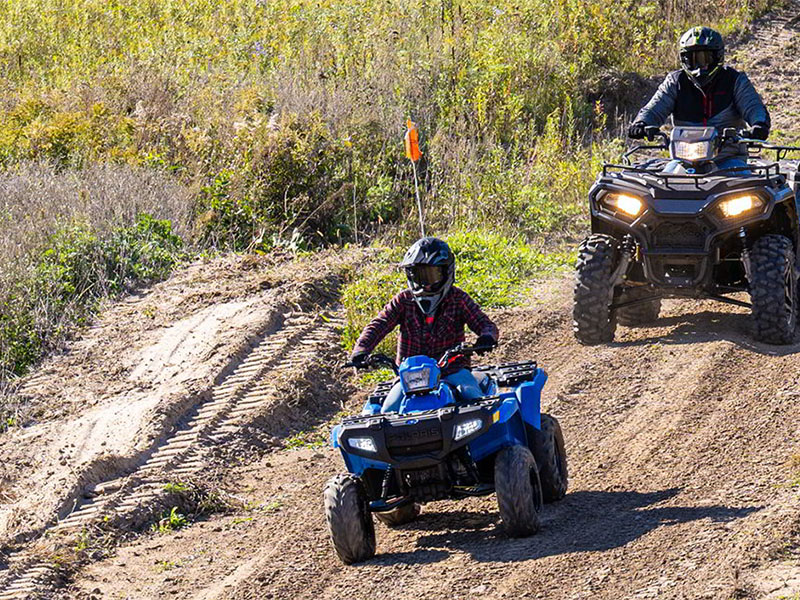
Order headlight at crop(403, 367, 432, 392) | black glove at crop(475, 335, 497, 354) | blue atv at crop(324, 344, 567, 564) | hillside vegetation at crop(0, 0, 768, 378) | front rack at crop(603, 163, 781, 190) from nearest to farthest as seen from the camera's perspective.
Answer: blue atv at crop(324, 344, 567, 564) → headlight at crop(403, 367, 432, 392) → black glove at crop(475, 335, 497, 354) → front rack at crop(603, 163, 781, 190) → hillside vegetation at crop(0, 0, 768, 378)

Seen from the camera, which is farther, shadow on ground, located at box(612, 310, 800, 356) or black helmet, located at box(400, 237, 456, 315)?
shadow on ground, located at box(612, 310, 800, 356)

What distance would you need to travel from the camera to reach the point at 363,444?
716 cm

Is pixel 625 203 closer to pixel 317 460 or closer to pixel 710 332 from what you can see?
pixel 710 332

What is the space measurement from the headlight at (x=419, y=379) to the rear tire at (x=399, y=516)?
2.84 ft

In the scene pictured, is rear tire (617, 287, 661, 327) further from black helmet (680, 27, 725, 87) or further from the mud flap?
the mud flap

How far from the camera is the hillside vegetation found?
13.8 meters

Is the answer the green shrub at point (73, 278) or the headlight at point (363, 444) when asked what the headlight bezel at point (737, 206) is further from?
the green shrub at point (73, 278)

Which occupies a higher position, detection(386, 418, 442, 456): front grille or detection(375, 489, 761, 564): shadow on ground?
detection(386, 418, 442, 456): front grille

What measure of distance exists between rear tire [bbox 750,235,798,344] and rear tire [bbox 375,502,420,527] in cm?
401

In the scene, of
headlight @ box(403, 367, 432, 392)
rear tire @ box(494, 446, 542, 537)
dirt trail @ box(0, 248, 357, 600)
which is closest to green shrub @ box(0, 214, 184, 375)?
dirt trail @ box(0, 248, 357, 600)

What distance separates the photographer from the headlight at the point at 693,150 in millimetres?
11031

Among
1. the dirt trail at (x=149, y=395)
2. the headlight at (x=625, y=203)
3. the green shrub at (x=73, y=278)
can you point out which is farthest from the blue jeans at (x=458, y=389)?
the green shrub at (x=73, y=278)

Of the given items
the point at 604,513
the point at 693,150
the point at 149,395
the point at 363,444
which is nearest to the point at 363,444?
the point at 363,444

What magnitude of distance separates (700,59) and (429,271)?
16.0ft
